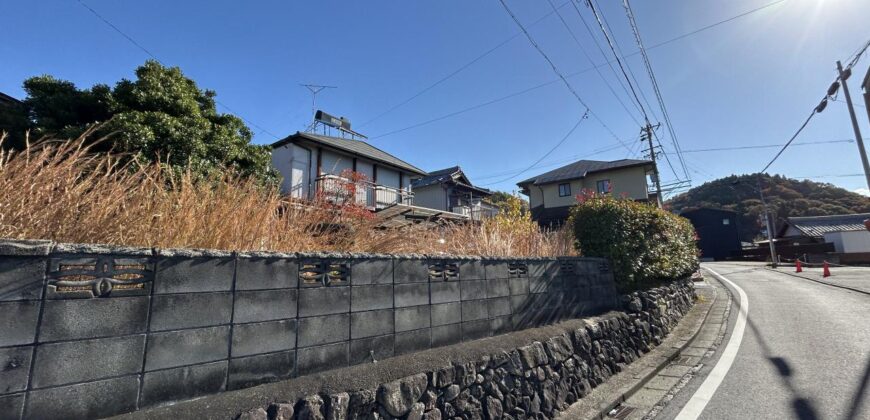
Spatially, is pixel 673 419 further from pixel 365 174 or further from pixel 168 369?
pixel 365 174

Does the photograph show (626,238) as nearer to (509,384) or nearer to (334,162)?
(509,384)

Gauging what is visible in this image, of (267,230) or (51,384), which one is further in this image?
(267,230)

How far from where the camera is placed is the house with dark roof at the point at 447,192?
21719 mm

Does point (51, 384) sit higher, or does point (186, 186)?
point (186, 186)

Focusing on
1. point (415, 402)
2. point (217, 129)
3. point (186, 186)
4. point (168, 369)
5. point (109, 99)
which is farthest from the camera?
point (217, 129)

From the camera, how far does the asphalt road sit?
345 cm

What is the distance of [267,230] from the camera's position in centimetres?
308

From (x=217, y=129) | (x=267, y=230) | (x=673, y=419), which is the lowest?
(x=673, y=419)

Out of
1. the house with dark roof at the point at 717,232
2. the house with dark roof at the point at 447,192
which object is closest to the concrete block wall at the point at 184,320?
the house with dark roof at the point at 447,192

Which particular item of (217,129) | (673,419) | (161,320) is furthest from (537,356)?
(217,129)

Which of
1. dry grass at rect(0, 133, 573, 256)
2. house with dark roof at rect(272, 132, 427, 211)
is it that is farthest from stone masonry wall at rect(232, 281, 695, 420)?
house with dark roof at rect(272, 132, 427, 211)

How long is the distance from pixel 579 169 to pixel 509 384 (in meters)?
28.1

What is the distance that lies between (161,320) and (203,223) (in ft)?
3.25

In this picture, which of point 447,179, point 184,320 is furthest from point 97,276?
point 447,179
